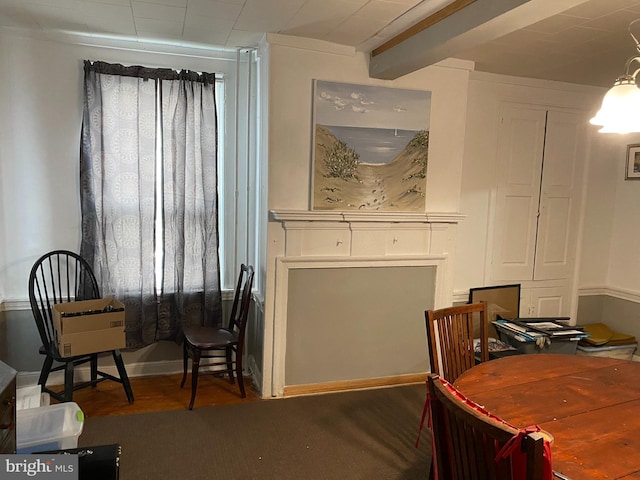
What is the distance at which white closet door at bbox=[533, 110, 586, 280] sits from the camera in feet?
13.0

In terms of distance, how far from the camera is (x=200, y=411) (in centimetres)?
300

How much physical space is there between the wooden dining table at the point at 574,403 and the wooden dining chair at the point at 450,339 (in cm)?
17

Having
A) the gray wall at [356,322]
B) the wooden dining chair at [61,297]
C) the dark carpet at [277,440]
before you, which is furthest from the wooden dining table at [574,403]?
the wooden dining chair at [61,297]

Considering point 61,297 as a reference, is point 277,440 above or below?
below

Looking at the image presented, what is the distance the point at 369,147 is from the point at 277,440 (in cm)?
190

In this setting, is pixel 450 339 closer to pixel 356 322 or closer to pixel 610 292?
pixel 356 322

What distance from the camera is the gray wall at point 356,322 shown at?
3234mm

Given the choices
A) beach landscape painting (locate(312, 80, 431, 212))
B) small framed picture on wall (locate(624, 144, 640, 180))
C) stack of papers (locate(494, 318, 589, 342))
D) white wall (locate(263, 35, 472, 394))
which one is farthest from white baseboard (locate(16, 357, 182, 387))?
small framed picture on wall (locate(624, 144, 640, 180))

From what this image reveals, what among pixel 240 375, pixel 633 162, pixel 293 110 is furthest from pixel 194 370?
pixel 633 162

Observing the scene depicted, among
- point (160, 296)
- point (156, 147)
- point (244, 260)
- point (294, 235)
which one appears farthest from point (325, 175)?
point (160, 296)

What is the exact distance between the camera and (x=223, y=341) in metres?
3.09

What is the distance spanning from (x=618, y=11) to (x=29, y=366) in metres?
4.03

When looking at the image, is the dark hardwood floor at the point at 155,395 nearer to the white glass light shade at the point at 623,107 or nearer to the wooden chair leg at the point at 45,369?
the wooden chair leg at the point at 45,369

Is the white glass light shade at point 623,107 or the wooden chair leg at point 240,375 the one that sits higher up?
the white glass light shade at point 623,107
